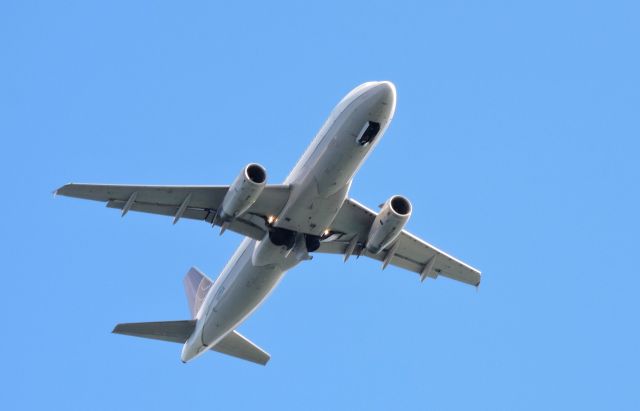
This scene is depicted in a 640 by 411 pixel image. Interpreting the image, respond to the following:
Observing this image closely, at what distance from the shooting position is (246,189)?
35.5 meters

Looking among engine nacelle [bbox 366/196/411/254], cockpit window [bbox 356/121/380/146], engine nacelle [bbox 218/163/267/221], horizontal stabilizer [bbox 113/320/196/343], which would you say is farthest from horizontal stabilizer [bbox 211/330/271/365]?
cockpit window [bbox 356/121/380/146]

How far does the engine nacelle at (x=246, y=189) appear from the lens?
1394 inches

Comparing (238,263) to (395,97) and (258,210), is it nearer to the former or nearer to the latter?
(258,210)

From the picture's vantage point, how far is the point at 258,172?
3575cm

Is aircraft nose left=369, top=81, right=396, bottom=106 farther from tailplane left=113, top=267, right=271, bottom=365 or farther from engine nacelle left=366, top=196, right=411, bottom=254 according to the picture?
tailplane left=113, top=267, right=271, bottom=365

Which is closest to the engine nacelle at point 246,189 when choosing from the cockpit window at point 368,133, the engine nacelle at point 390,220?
the cockpit window at point 368,133

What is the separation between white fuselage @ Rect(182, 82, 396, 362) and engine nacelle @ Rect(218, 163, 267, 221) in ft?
6.11

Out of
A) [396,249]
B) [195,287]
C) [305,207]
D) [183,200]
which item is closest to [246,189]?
[305,207]

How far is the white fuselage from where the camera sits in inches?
1389

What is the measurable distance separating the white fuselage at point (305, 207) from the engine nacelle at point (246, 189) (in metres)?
1.86

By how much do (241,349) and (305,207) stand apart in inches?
435


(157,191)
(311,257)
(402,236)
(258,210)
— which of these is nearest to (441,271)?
(402,236)

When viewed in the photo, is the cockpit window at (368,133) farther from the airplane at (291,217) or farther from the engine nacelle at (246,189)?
the engine nacelle at (246,189)

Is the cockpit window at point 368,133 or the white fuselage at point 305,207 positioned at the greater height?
the cockpit window at point 368,133
